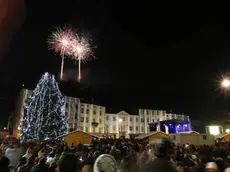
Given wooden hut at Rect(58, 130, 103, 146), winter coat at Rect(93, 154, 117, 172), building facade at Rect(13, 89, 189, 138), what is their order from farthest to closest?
1. building facade at Rect(13, 89, 189, 138)
2. wooden hut at Rect(58, 130, 103, 146)
3. winter coat at Rect(93, 154, 117, 172)

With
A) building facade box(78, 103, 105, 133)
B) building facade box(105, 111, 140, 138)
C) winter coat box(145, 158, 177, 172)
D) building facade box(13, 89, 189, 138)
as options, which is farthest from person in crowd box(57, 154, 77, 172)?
building facade box(105, 111, 140, 138)

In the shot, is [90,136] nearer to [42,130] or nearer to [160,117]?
[42,130]

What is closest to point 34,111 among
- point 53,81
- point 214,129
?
point 53,81

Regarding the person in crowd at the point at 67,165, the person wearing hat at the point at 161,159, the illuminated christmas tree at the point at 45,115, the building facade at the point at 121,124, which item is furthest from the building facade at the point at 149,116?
the person wearing hat at the point at 161,159

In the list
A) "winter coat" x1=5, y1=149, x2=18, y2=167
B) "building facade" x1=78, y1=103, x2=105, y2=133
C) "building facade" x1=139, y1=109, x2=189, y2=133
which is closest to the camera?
"winter coat" x1=5, y1=149, x2=18, y2=167

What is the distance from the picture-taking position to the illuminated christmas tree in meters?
30.6

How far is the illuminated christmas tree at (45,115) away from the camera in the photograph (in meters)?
30.6

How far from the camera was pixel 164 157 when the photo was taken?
3088 mm

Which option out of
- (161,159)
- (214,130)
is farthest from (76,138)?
(214,130)

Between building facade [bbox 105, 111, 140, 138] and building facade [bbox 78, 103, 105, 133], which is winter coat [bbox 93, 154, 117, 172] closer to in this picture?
building facade [bbox 78, 103, 105, 133]

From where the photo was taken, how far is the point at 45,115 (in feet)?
104

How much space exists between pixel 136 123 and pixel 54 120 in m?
42.9

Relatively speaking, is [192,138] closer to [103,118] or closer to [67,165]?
[67,165]

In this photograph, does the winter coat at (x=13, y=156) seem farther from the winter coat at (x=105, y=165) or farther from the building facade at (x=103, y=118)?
the building facade at (x=103, y=118)
